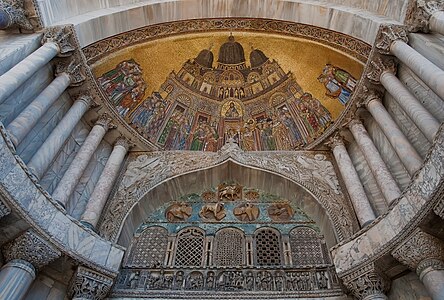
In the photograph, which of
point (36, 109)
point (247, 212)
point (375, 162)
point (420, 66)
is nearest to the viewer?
point (420, 66)

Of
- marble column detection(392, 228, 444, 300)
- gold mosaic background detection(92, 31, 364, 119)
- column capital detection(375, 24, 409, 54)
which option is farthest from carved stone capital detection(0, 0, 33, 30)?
marble column detection(392, 228, 444, 300)

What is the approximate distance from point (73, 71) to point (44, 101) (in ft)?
3.82

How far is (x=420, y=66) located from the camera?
5.96 metres

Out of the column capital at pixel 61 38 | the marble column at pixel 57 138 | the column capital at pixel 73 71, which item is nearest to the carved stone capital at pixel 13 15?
the column capital at pixel 61 38

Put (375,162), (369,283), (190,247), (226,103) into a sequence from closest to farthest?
1. (369,283)
2. (375,162)
3. (190,247)
4. (226,103)

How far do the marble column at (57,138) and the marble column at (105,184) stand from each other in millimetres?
959

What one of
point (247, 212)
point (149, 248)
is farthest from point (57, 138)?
point (247, 212)

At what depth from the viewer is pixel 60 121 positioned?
277 inches

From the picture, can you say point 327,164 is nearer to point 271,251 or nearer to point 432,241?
point 271,251

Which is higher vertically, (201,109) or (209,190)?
(201,109)

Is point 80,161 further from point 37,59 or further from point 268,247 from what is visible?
point 268,247

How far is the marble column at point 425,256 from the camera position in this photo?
4.46m

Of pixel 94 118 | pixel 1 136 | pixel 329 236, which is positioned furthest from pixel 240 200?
pixel 1 136

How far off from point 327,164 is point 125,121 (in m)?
4.57
